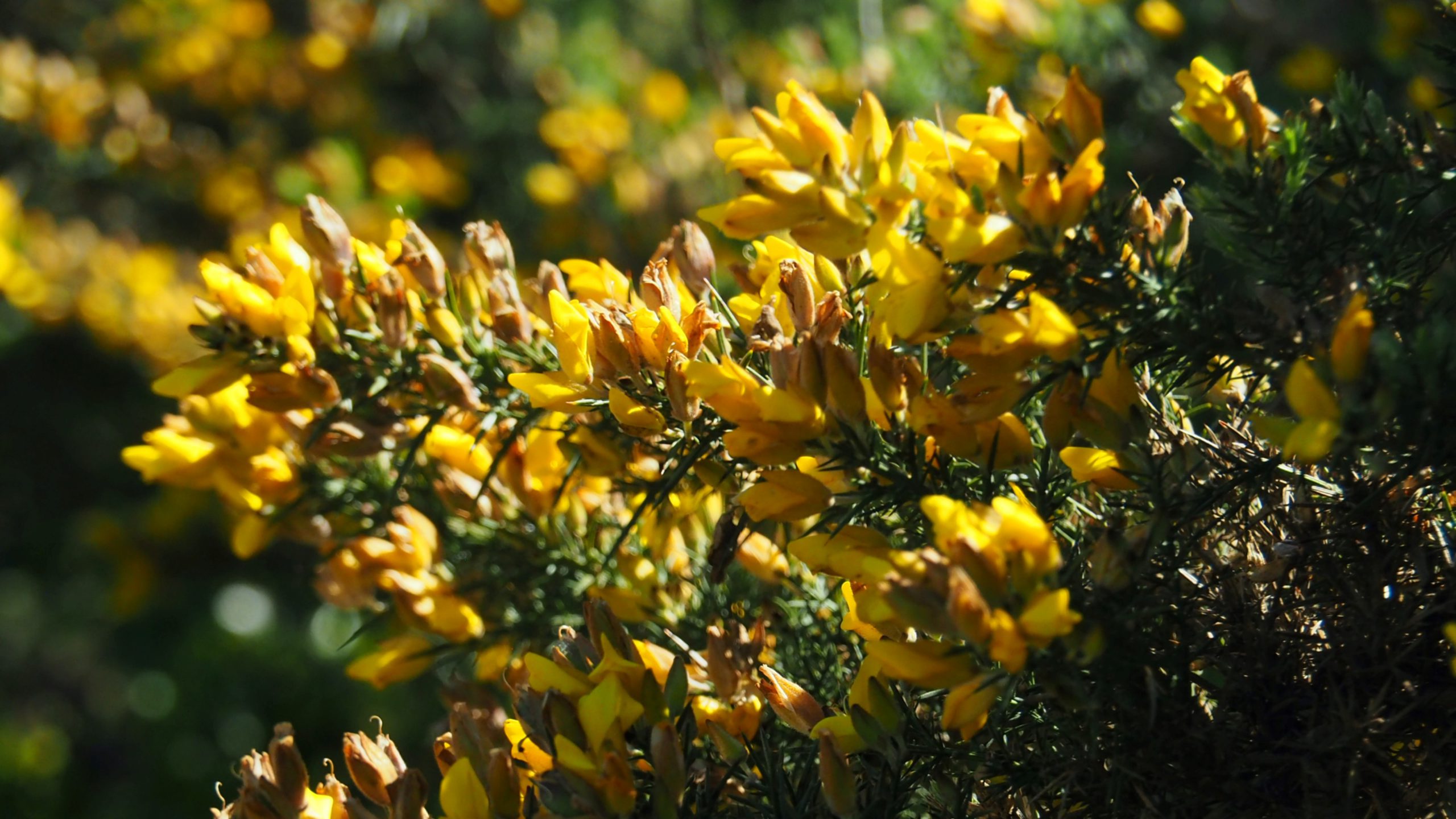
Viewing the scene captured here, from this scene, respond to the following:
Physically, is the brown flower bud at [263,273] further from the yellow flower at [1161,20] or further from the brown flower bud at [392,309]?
the yellow flower at [1161,20]

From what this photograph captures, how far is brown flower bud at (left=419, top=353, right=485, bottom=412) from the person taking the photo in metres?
0.79

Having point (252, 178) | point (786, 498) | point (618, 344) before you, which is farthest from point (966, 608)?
point (252, 178)

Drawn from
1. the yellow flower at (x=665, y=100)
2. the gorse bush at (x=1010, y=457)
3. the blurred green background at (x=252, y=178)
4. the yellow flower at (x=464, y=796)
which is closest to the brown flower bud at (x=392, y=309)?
the gorse bush at (x=1010, y=457)

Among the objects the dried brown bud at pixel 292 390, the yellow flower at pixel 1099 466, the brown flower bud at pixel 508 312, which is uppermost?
→ the yellow flower at pixel 1099 466

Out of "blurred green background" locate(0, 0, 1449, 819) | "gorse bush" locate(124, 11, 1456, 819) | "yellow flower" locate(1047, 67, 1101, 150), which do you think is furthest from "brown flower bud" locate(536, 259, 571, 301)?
"blurred green background" locate(0, 0, 1449, 819)

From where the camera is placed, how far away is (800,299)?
63cm

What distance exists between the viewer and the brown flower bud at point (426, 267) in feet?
2.71

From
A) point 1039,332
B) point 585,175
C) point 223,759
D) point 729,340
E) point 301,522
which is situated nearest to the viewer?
point 1039,332

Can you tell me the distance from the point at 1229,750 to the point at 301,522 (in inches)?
29.7

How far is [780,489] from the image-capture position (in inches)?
24.2

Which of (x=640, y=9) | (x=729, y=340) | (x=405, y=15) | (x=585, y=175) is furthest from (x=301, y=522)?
(x=640, y=9)

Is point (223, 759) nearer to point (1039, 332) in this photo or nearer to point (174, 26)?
point (174, 26)

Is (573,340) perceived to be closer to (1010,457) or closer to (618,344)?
(618,344)

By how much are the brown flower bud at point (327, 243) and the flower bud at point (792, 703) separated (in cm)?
42
